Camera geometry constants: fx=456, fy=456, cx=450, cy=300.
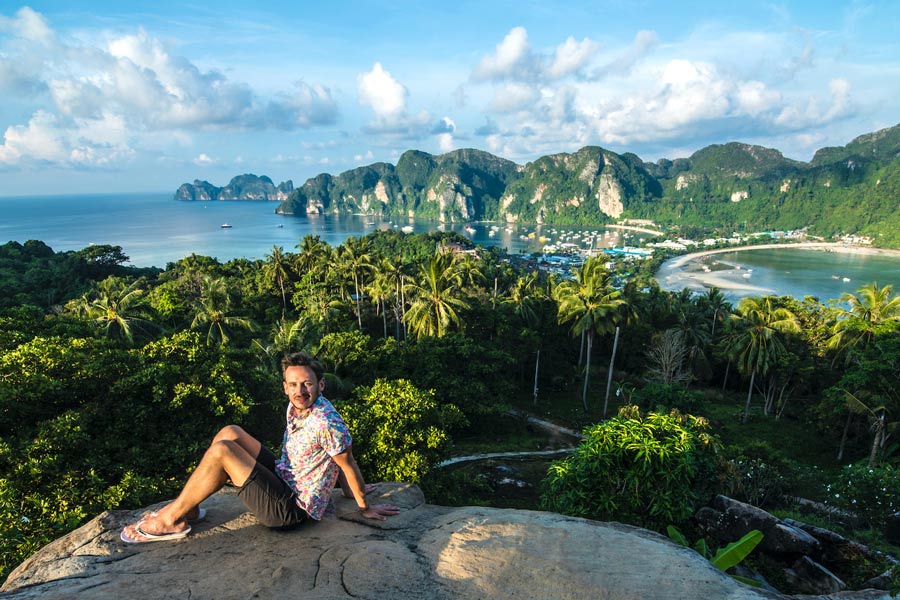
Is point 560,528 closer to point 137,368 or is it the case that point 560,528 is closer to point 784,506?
point 137,368

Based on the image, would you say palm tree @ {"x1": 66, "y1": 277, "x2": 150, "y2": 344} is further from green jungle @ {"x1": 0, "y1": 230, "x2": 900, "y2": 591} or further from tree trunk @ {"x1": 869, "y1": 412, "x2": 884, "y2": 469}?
tree trunk @ {"x1": 869, "y1": 412, "x2": 884, "y2": 469}

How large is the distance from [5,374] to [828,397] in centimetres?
2762

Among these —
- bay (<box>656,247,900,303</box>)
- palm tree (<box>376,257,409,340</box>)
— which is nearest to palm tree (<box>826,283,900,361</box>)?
palm tree (<box>376,257,409,340</box>)

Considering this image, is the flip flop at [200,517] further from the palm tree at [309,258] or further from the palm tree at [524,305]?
the palm tree at [309,258]

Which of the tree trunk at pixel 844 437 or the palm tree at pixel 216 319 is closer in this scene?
the tree trunk at pixel 844 437

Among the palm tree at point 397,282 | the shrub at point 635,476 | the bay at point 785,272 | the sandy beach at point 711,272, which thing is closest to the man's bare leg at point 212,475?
the shrub at point 635,476

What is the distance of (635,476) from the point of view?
30.7 ft

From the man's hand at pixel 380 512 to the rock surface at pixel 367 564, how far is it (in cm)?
10

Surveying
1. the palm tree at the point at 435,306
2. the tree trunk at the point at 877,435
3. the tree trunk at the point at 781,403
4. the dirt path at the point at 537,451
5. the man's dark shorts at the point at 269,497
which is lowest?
the tree trunk at the point at 781,403

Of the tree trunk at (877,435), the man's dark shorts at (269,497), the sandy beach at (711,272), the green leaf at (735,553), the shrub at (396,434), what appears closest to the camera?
the man's dark shorts at (269,497)

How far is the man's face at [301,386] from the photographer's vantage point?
15.1 feet

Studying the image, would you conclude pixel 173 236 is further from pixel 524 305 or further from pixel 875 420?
pixel 875 420

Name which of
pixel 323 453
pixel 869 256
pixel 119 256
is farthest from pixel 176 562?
pixel 869 256

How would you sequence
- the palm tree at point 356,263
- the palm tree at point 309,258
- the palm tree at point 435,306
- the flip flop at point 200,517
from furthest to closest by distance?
1. the palm tree at point 309,258
2. the palm tree at point 356,263
3. the palm tree at point 435,306
4. the flip flop at point 200,517
